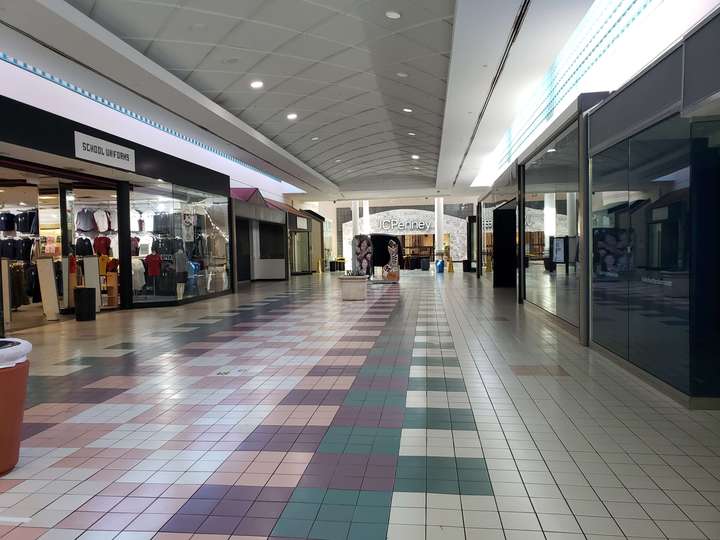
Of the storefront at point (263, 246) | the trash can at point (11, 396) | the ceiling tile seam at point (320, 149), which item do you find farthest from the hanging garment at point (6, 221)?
the storefront at point (263, 246)

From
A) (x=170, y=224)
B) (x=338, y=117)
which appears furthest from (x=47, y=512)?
(x=338, y=117)

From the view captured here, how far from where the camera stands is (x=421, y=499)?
2.78 m

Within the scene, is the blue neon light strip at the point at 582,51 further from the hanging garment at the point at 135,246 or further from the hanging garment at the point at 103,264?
the hanging garment at the point at 103,264

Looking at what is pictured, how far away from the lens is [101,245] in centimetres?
1245

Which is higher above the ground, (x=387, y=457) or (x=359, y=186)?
(x=359, y=186)

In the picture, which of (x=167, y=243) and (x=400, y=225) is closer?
(x=167, y=243)

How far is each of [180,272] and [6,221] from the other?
3856mm

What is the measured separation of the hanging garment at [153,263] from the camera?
12766 mm

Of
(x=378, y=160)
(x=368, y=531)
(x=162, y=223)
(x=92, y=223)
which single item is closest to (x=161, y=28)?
(x=92, y=223)

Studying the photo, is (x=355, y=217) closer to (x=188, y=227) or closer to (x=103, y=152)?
(x=188, y=227)

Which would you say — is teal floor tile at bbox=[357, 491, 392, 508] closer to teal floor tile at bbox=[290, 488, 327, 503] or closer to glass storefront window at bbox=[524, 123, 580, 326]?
teal floor tile at bbox=[290, 488, 327, 503]

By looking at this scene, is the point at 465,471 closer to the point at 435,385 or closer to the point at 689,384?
the point at 435,385

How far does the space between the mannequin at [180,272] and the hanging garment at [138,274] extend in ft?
2.62

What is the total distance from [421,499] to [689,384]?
2737 millimetres
